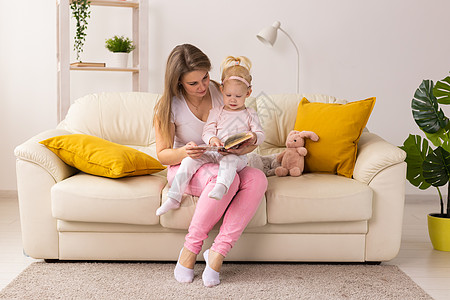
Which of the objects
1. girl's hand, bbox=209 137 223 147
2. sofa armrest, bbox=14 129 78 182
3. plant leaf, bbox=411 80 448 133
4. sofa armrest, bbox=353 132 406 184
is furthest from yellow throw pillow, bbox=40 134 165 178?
plant leaf, bbox=411 80 448 133

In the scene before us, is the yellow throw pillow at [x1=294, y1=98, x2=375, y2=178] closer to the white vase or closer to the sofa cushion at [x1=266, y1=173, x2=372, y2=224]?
the sofa cushion at [x1=266, y1=173, x2=372, y2=224]

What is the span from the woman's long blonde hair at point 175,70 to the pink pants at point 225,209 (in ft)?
1.01

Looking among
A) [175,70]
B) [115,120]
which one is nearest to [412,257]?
[175,70]

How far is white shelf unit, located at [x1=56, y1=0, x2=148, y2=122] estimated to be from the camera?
143 inches

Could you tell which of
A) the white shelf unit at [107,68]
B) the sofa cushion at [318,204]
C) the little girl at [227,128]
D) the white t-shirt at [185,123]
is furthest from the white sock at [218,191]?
the white shelf unit at [107,68]

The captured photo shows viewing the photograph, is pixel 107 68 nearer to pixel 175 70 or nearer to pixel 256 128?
pixel 175 70

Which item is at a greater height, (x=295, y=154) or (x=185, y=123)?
(x=185, y=123)

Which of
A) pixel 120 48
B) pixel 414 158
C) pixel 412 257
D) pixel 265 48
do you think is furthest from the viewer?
pixel 265 48

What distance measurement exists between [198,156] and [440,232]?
144cm

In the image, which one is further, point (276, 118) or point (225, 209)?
point (276, 118)

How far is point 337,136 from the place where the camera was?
2.76m

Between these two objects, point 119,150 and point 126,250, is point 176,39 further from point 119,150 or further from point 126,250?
point 126,250

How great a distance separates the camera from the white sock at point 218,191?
2.21 meters

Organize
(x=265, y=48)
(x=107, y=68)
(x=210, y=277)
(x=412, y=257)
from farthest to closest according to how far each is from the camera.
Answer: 1. (x=265, y=48)
2. (x=107, y=68)
3. (x=412, y=257)
4. (x=210, y=277)
